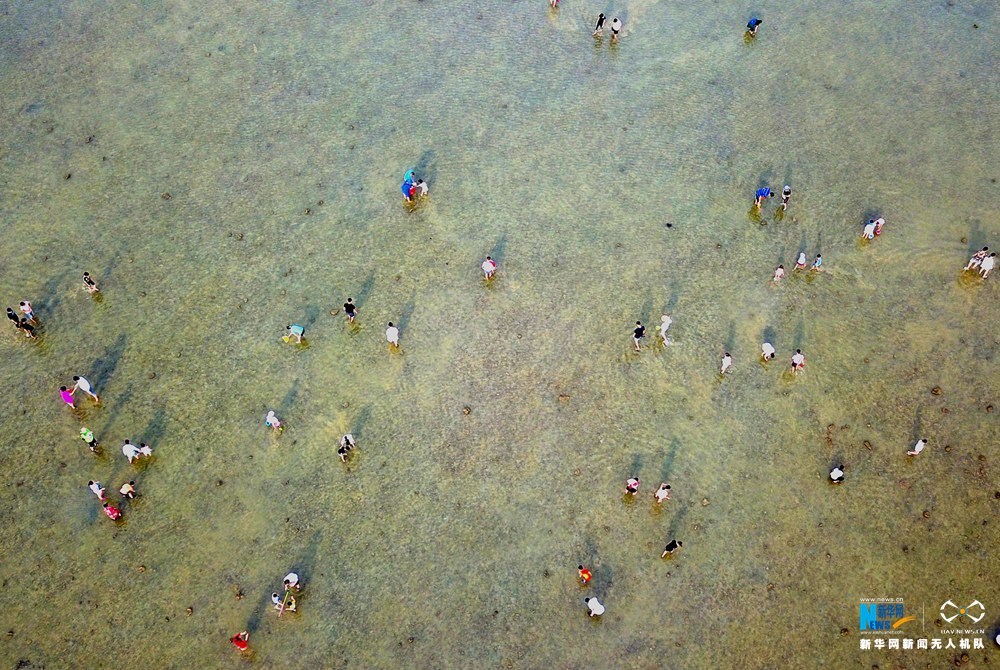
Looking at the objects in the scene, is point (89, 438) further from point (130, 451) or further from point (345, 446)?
point (345, 446)

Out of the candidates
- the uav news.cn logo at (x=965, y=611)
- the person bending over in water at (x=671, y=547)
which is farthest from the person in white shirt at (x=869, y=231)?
the person bending over in water at (x=671, y=547)

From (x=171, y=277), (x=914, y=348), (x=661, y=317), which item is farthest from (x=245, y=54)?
(x=914, y=348)

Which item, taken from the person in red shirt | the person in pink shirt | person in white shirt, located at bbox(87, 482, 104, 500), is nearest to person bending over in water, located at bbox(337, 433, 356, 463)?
the person in red shirt

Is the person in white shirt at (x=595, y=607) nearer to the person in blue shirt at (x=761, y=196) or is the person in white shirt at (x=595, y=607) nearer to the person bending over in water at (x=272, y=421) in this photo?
the person bending over in water at (x=272, y=421)

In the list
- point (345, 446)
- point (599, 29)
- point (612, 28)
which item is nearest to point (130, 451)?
point (345, 446)

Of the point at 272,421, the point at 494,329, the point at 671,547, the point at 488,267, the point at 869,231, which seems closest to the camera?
the point at 671,547

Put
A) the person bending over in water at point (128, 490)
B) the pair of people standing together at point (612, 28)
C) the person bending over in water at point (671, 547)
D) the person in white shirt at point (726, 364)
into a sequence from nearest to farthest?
1. the person bending over in water at point (671, 547)
2. the person bending over in water at point (128, 490)
3. the person in white shirt at point (726, 364)
4. the pair of people standing together at point (612, 28)
